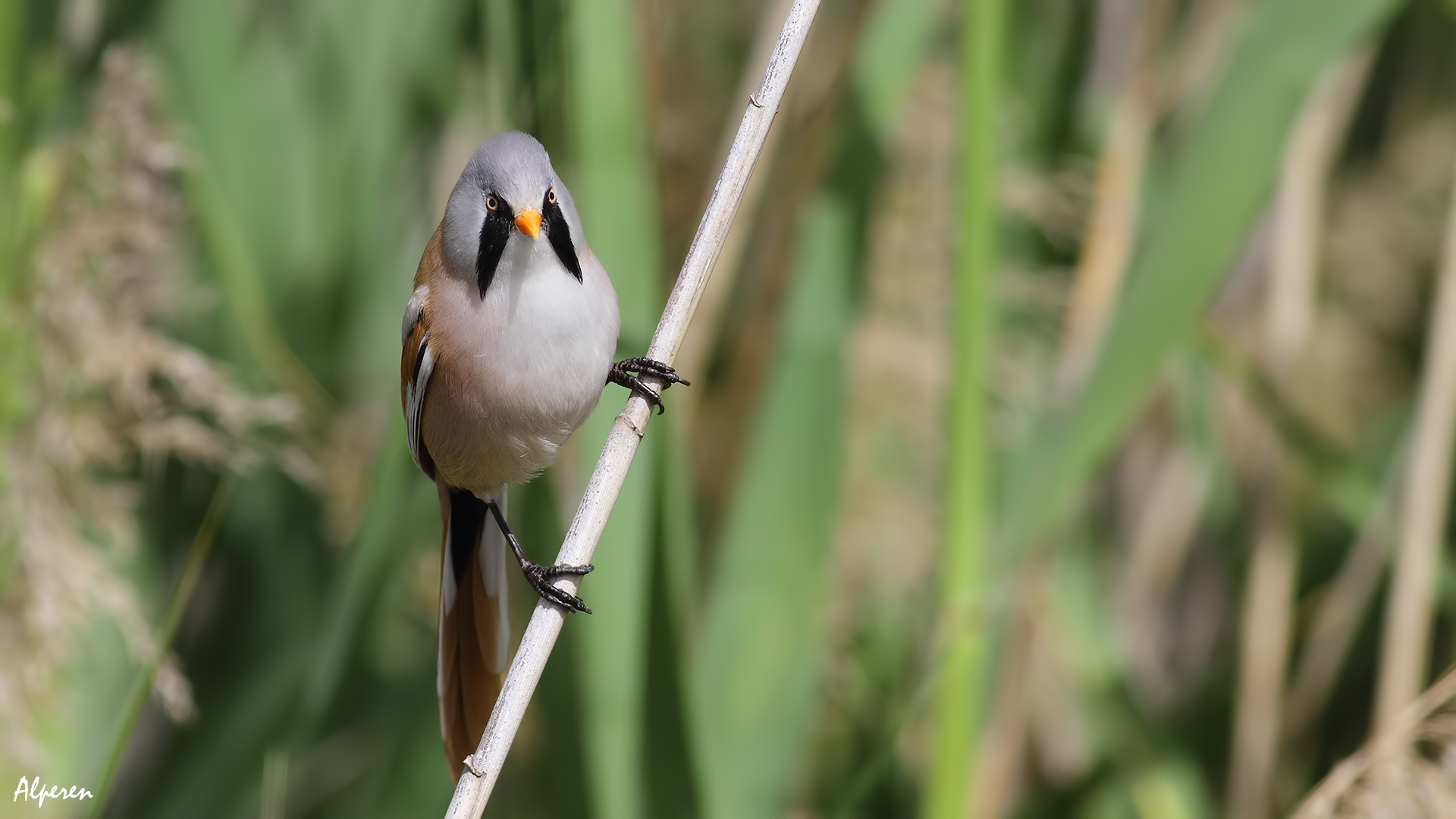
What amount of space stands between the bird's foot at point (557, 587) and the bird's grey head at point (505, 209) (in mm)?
319

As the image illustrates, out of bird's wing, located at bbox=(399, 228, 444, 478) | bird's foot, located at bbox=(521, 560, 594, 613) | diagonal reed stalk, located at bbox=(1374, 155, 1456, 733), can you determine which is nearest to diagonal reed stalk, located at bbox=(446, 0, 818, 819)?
bird's foot, located at bbox=(521, 560, 594, 613)

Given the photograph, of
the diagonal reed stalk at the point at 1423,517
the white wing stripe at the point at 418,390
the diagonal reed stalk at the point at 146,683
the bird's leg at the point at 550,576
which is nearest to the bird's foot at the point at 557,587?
the bird's leg at the point at 550,576

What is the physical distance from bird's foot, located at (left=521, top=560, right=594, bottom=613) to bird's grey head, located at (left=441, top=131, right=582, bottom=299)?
12.6 inches

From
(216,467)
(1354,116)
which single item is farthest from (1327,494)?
(216,467)

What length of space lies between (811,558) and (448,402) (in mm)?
490

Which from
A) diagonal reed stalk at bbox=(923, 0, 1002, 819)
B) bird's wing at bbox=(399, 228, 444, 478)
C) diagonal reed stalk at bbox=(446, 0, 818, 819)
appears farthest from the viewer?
bird's wing at bbox=(399, 228, 444, 478)

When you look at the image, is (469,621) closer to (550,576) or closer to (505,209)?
(550,576)

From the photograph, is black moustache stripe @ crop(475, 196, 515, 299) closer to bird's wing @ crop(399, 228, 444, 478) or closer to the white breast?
the white breast

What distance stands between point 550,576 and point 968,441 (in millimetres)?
508

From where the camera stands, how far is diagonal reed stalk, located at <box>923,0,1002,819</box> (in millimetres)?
1368

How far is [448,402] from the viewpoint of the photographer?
1.46 meters

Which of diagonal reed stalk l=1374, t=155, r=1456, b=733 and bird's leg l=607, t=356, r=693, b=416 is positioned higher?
diagonal reed stalk l=1374, t=155, r=1456, b=733

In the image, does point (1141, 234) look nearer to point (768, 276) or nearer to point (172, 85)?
point (768, 276)

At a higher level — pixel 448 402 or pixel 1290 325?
pixel 1290 325
